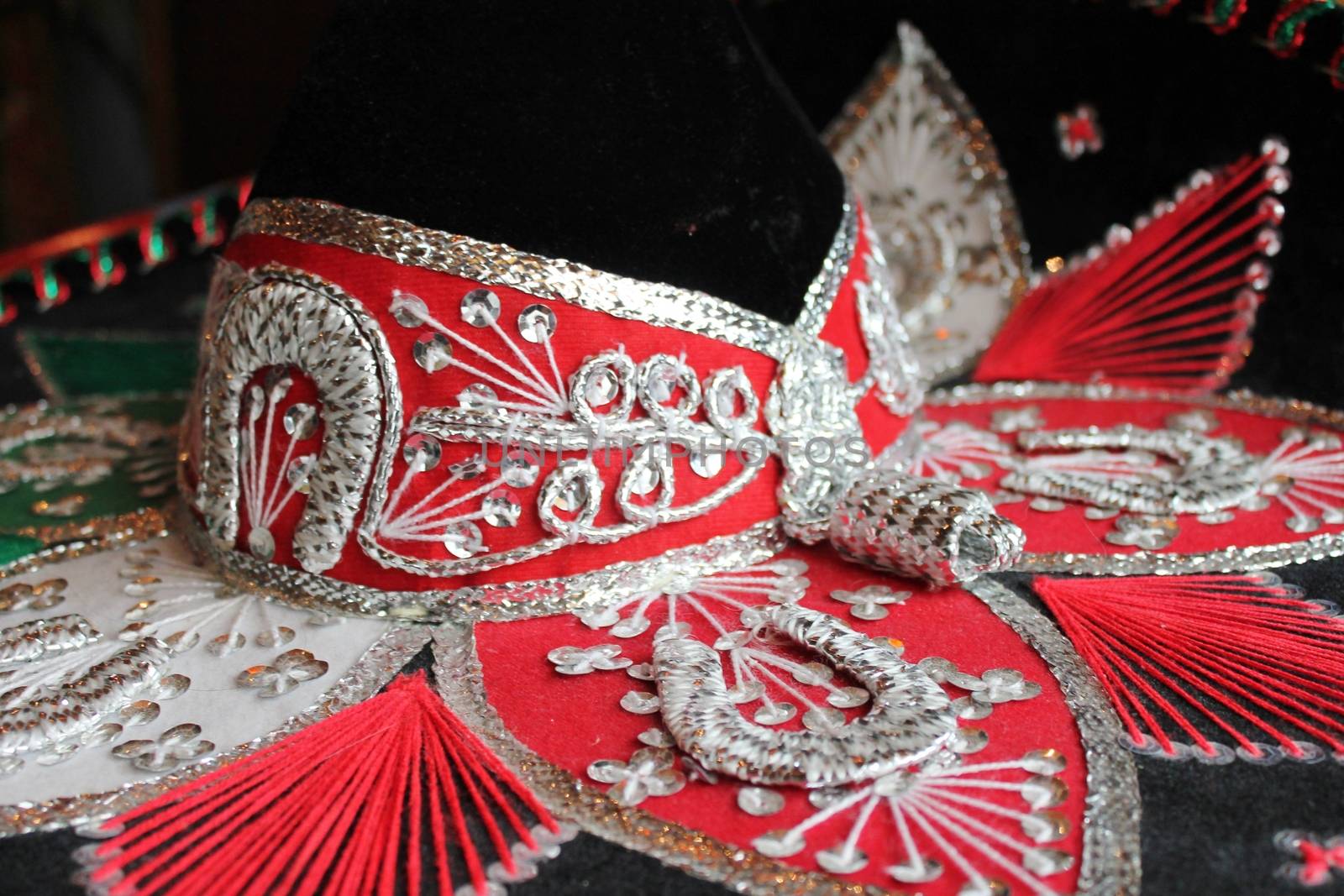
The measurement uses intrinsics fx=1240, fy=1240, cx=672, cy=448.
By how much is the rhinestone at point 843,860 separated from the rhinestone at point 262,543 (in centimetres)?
54

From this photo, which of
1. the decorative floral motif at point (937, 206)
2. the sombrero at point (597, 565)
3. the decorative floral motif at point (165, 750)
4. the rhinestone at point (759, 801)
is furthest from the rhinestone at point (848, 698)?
the decorative floral motif at point (937, 206)

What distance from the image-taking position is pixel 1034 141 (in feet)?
5.05

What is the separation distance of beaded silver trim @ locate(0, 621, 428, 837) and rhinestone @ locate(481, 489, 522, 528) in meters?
0.11

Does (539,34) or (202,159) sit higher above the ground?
(202,159)

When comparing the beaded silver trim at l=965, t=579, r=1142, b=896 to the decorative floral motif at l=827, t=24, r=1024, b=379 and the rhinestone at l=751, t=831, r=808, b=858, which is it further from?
the decorative floral motif at l=827, t=24, r=1024, b=379

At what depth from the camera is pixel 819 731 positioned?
2.81ft

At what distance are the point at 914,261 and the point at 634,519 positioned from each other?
709 mm

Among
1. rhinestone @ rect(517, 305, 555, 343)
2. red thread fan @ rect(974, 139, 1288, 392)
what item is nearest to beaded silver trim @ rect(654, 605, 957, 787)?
rhinestone @ rect(517, 305, 555, 343)

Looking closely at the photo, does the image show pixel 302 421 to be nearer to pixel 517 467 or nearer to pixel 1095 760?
pixel 517 467

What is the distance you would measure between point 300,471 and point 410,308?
0.55 ft

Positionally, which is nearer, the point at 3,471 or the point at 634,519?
the point at 634,519

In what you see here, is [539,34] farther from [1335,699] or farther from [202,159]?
[202,159]

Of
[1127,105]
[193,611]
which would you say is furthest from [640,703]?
[1127,105]

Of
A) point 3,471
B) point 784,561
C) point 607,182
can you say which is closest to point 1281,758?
point 784,561
